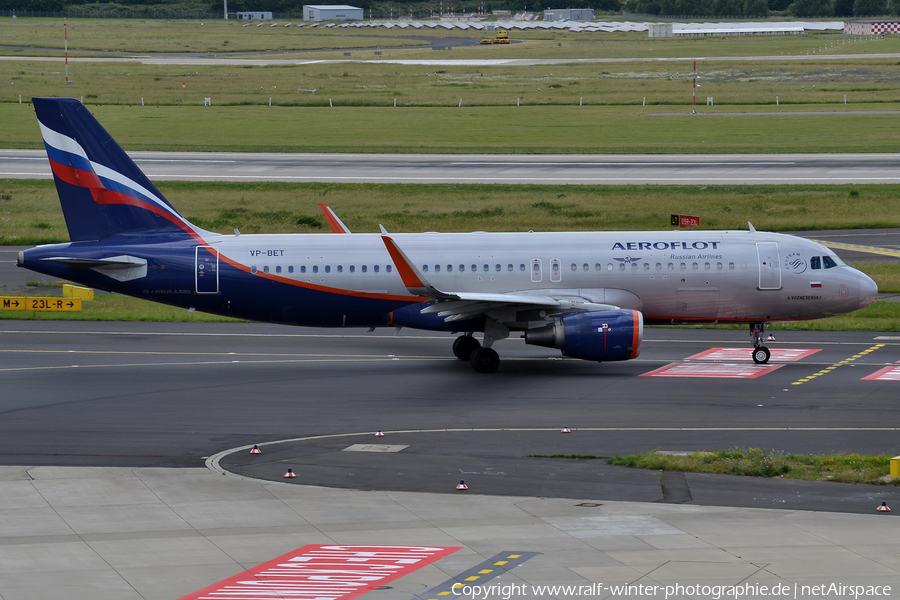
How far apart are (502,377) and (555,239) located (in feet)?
16.8

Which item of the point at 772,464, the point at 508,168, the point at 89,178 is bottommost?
the point at 772,464

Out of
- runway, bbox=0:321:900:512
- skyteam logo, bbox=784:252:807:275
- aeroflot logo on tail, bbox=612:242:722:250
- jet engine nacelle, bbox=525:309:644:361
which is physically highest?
aeroflot logo on tail, bbox=612:242:722:250

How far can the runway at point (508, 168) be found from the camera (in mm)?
74438

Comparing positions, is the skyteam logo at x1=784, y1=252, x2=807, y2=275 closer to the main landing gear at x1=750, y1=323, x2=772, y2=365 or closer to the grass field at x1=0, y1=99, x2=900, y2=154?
the main landing gear at x1=750, y1=323, x2=772, y2=365

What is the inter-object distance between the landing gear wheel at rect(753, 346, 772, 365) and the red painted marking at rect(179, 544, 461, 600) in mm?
19766

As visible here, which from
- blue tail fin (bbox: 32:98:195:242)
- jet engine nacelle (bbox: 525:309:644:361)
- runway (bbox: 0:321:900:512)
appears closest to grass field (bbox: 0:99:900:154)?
runway (bbox: 0:321:900:512)

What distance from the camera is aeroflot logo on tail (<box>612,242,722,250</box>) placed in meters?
35.4

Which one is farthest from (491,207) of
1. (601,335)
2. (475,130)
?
(475,130)

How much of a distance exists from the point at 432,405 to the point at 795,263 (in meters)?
13.5

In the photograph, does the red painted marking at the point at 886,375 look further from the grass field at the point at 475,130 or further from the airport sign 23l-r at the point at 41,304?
the grass field at the point at 475,130

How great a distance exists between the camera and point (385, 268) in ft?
116

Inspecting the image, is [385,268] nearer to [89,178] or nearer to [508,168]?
[89,178]

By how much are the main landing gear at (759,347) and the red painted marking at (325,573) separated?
65.0ft

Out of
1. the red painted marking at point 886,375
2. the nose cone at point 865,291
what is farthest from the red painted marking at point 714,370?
the nose cone at point 865,291
